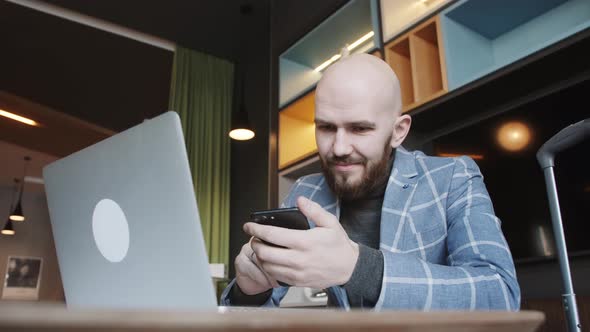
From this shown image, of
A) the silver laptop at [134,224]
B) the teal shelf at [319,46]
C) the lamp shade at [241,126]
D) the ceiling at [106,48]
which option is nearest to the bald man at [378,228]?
the silver laptop at [134,224]

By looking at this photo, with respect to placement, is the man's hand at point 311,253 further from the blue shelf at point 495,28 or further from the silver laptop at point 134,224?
the blue shelf at point 495,28

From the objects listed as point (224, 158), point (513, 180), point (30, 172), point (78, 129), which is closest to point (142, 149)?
point (513, 180)

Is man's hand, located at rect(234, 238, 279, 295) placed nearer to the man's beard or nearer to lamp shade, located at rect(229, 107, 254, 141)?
the man's beard

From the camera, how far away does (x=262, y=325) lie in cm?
25

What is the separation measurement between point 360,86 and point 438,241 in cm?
45

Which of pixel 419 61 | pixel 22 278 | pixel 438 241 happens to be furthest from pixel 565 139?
pixel 22 278

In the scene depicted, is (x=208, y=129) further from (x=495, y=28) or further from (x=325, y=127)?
(x=325, y=127)

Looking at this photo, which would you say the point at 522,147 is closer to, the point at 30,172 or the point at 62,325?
the point at 62,325

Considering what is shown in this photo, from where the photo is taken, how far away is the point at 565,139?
1.05 meters

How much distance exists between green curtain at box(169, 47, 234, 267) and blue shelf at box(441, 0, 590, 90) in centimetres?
223

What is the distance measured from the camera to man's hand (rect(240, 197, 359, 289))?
24.2 inches

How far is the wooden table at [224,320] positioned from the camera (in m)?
0.21

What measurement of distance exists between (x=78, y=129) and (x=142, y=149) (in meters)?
5.40

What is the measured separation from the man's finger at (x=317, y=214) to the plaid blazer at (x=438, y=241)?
12 centimetres
